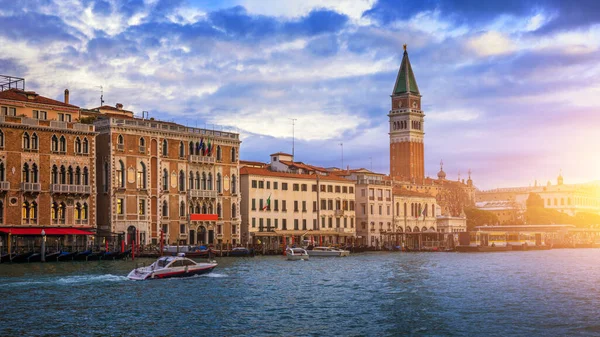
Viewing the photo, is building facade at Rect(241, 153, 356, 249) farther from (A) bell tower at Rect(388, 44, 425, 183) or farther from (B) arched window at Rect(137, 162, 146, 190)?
(A) bell tower at Rect(388, 44, 425, 183)

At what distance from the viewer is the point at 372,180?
103 meters

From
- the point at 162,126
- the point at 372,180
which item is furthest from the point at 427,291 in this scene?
the point at 372,180

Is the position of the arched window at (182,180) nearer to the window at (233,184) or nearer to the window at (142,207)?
the window at (142,207)

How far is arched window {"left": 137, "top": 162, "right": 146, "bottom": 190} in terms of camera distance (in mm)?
72250

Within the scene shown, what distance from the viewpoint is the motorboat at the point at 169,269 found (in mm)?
45062

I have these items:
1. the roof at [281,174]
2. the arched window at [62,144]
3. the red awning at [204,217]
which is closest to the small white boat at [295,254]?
the red awning at [204,217]

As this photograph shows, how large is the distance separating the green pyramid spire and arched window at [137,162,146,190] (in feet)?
310

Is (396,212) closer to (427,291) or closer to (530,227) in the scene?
(530,227)

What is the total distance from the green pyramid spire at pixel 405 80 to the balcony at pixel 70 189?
100605 mm

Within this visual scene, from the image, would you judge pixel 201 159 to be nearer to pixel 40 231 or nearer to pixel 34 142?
pixel 34 142

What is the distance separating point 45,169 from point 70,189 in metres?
2.69

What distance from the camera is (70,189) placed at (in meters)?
66.7

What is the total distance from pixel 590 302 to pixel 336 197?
198 ft

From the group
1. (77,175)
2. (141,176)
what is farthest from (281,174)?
(77,175)
